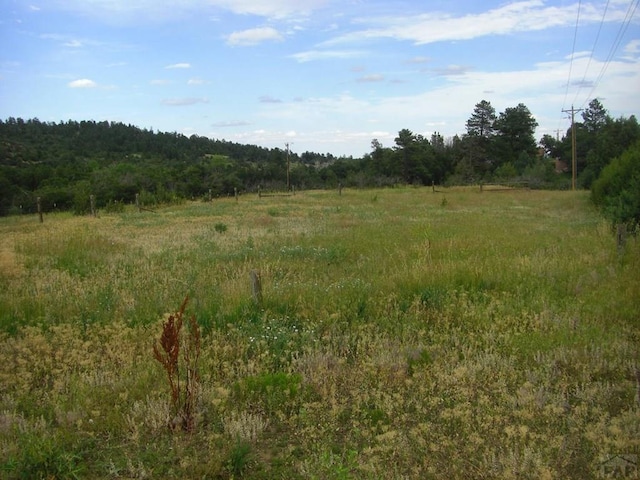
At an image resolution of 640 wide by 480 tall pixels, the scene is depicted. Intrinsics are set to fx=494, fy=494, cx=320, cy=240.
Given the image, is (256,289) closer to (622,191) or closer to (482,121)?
(622,191)

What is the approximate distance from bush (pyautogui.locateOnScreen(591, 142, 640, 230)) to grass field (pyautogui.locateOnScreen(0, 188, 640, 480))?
7.22 metres

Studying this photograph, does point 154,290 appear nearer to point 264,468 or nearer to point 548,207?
point 264,468

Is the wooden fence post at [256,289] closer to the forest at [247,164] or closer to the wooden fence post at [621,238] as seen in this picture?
the wooden fence post at [621,238]

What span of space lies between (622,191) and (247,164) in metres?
72.4

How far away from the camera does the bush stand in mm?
16812

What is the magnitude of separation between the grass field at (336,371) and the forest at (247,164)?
77.5 feet

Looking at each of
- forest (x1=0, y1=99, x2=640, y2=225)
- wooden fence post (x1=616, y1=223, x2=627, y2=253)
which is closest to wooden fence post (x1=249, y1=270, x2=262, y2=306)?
wooden fence post (x1=616, y1=223, x2=627, y2=253)

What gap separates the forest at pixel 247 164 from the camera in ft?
148

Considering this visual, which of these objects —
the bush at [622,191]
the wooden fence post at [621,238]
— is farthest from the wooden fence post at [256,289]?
the bush at [622,191]

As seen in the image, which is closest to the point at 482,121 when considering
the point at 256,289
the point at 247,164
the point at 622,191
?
the point at 247,164

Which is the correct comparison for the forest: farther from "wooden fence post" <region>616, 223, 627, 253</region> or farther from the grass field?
the grass field

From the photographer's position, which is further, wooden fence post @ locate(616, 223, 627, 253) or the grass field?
wooden fence post @ locate(616, 223, 627, 253)

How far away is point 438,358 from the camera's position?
5.64 m

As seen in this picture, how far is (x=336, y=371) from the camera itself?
5289 millimetres
